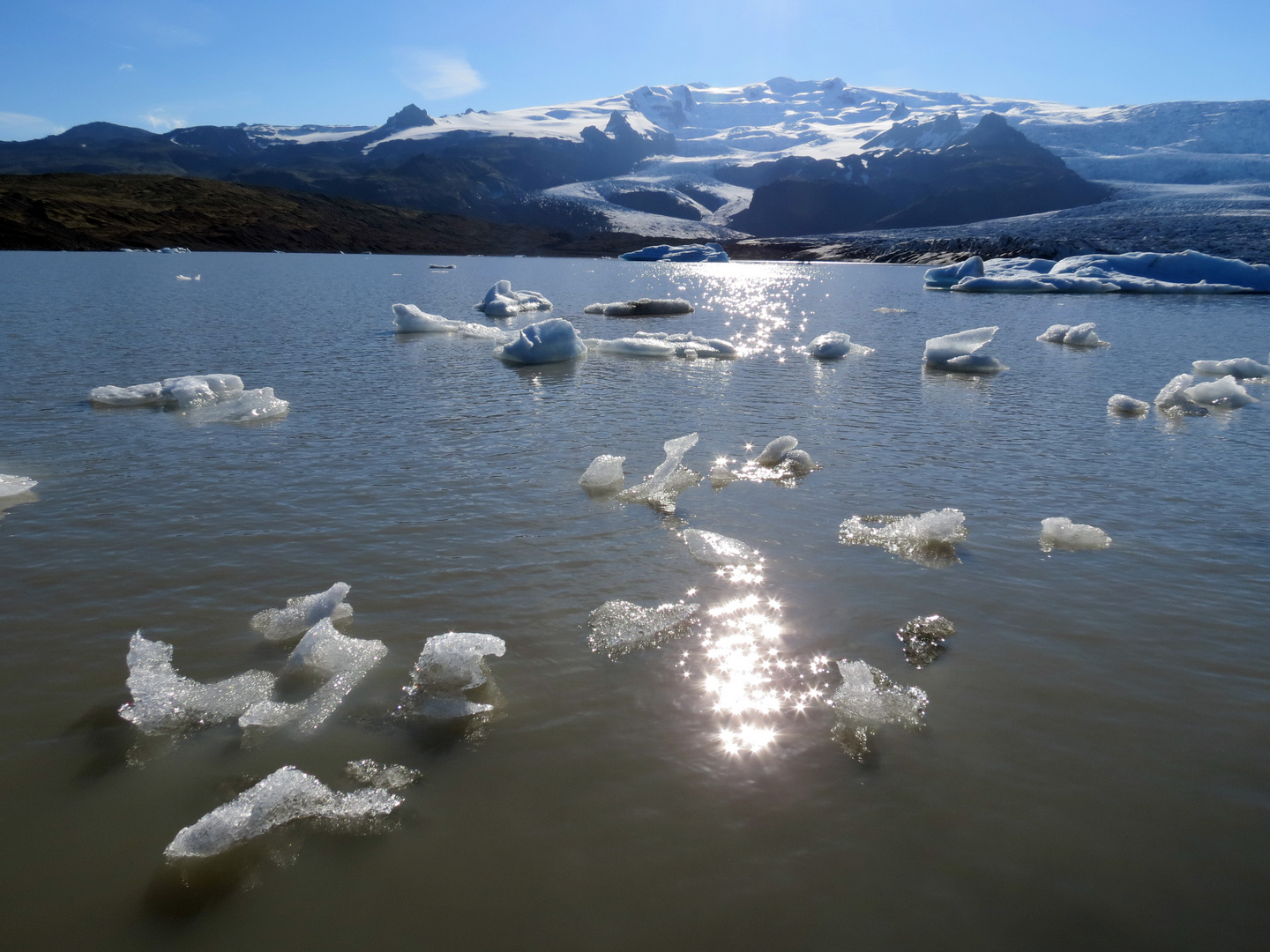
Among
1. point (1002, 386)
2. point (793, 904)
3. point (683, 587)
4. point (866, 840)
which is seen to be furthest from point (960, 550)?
point (1002, 386)

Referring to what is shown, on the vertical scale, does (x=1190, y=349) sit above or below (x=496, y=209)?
below

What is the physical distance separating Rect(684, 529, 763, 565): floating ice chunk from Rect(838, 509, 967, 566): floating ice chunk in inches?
36.2

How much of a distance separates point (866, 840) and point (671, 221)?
566 ft

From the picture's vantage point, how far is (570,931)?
8.49 feet

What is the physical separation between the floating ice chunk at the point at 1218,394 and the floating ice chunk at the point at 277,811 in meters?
14.3

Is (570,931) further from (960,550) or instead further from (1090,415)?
(1090,415)

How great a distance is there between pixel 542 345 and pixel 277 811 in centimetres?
1359

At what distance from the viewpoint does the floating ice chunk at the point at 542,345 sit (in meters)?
15.9

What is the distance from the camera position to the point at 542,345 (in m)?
15.9

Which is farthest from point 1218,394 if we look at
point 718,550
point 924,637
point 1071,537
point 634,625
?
point 634,625

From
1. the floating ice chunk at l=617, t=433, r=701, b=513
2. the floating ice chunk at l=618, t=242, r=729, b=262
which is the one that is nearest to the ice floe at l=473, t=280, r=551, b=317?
the floating ice chunk at l=617, t=433, r=701, b=513

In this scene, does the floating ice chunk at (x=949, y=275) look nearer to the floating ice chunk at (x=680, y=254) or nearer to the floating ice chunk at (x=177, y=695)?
the floating ice chunk at (x=680, y=254)

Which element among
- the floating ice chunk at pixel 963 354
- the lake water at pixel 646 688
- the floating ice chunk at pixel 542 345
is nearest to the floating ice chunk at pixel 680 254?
the floating ice chunk at pixel 963 354

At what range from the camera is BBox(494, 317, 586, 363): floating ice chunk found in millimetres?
15875
